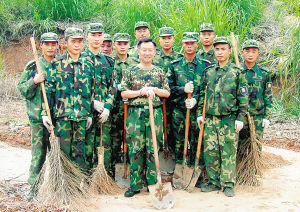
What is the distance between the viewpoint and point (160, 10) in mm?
10047

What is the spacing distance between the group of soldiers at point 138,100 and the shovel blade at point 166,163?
322mm

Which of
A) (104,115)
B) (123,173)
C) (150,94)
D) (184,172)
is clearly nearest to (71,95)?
(104,115)

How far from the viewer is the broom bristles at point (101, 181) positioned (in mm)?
4602

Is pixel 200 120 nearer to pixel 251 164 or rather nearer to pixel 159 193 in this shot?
pixel 251 164

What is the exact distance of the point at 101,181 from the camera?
4645 mm

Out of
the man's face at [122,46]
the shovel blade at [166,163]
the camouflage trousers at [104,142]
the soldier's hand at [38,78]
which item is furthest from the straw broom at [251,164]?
the soldier's hand at [38,78]

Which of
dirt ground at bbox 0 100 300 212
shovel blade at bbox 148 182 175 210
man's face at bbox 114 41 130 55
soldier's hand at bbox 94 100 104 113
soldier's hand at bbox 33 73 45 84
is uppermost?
man's face at bbox 114 41 130 55

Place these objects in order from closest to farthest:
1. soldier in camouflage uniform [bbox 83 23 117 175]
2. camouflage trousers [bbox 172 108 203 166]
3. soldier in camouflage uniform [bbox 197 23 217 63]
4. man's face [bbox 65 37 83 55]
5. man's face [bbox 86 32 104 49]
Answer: man's face [bbox 65 37 83 55]
soldier in camouflage uniform [bbox 83 23 117 175]
man's face [bbox 86 32 104 49]
camouflage trousers [bbox 172 108 203 166]
soldier in camouflage uniform [bbox 197 23 217 63]

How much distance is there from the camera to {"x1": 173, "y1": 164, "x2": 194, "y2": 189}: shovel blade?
4.90m

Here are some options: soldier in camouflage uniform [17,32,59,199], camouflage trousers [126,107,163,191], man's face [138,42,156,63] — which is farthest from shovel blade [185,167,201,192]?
soldier in camouflage uniform [17,32,59,199]

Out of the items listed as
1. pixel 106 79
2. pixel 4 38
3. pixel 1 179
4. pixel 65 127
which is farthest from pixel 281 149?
pixel 4 38

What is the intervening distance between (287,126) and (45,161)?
5.51 meters

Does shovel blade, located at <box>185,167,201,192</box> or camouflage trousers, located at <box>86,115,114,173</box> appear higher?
camouflage trousers, located at <box>86,115,114,173</box>

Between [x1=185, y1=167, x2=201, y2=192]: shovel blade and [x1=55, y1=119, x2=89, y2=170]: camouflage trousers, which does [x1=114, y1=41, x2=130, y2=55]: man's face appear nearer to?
[x1=55, y1=119, x2=89, y2=170]: camouflage trousers
